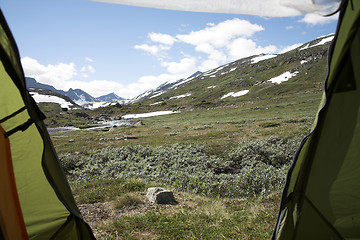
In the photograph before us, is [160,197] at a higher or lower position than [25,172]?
lower

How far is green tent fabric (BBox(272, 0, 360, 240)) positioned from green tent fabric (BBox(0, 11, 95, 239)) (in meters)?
3.37

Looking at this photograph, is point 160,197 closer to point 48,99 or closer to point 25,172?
point 25,172

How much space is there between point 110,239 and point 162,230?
3.56 ft

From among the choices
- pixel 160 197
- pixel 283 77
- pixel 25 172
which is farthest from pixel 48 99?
pixel 25 172

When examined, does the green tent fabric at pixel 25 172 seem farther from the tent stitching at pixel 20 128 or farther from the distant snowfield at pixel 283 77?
the distant snowfield at pixel 283 77

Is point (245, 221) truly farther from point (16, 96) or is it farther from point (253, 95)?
point (253, 95)

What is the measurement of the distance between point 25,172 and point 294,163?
153 inches

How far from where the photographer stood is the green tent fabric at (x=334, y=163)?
2.19m

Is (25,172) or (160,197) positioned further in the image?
(160,197)

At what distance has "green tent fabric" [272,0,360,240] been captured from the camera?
2.19 metres

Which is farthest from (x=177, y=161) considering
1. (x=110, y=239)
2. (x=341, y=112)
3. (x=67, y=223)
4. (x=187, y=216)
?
(x=341, y=112)

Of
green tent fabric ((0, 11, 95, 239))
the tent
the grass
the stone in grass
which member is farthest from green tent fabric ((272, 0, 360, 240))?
the stone in grass

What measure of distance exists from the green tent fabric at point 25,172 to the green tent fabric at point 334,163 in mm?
3366

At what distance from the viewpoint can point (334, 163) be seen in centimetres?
250
